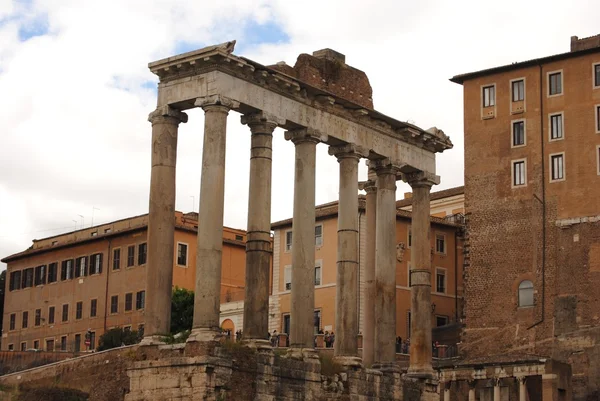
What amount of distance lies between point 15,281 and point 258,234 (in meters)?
42.5

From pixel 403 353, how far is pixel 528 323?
741cm

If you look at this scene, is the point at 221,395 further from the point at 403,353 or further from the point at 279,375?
the point at 403,353


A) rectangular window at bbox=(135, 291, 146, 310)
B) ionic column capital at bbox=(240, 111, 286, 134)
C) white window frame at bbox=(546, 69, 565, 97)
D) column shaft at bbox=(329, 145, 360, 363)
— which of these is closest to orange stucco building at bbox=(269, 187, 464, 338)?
rectangular window at bbox=(135, 291, 146, 310)

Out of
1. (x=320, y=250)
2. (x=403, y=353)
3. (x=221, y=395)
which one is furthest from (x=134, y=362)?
(x=320, y=250)

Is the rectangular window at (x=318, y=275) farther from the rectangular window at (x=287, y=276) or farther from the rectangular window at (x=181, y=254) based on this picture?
the rectangular window at (x=181, y=254)

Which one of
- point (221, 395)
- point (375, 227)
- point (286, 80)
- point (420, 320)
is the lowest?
point (221, 395)

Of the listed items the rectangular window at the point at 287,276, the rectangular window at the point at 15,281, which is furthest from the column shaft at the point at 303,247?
the rectangular window at the point at 15,281

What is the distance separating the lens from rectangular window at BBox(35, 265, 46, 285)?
7425 centimetres

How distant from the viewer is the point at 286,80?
125 feet

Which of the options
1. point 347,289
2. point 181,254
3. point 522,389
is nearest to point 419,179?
point 347,289

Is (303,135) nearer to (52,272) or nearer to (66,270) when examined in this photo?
(66,270)

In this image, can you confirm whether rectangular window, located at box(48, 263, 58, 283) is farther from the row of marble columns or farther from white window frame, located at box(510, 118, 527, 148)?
the row of marble columns

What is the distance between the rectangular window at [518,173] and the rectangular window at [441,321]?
9.17 meters

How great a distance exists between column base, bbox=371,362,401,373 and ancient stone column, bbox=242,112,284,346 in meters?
5.76
